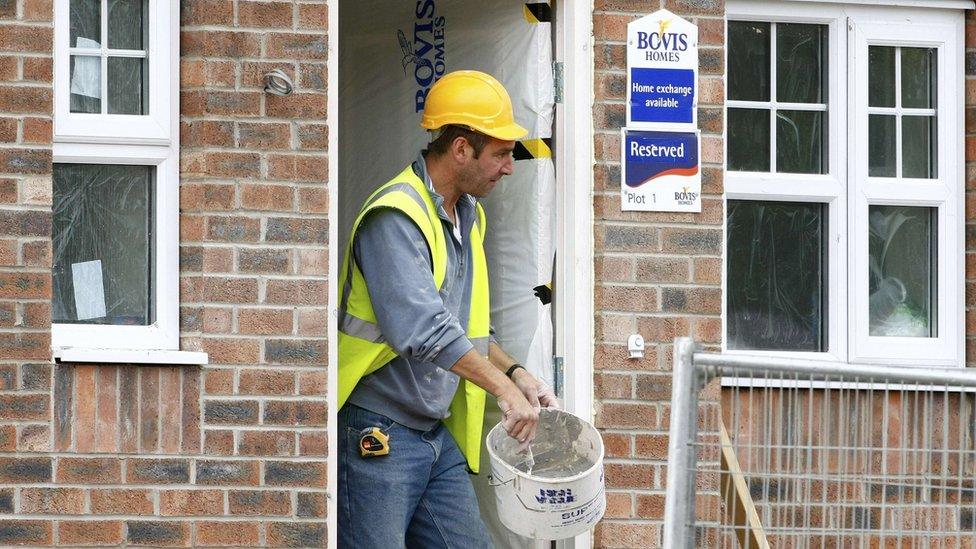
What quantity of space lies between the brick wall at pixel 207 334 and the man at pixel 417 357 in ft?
0.55

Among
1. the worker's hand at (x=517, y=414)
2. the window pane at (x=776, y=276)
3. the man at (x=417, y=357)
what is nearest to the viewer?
the worker's hand at (x=517, y=414)

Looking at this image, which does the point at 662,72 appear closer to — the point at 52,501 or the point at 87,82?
the point at 87,82

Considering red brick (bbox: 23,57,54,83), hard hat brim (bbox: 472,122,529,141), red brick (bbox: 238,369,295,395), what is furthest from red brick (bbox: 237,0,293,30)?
red brick (bbox: 238,369,295,395)

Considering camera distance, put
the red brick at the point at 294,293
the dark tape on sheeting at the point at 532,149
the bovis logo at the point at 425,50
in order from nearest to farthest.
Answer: the red brick at the point at 294,293 < the dark tape on sheeting at the point at 532,149 < the bovis logo at the point at 425,50

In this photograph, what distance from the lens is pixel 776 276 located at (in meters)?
6.32

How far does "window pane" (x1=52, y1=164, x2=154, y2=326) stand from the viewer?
5.54 meters

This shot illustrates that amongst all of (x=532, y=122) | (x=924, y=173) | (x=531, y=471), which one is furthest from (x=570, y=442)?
(x=924, y=173)

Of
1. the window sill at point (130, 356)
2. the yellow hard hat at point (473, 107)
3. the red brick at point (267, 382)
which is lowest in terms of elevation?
the red brick at point (267, 382)

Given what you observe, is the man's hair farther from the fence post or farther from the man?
the fence post

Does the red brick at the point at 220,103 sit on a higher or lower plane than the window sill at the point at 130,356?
higher

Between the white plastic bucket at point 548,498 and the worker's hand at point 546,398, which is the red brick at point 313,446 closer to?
the white plastic bucket at point 548,498

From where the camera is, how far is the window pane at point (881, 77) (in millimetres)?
6395

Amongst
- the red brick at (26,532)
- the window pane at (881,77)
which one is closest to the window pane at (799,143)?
the window pane at (881,77)

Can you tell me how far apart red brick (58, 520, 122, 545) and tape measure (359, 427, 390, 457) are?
920mm
